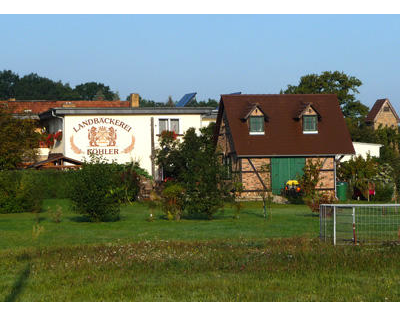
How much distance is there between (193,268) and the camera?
453 inches

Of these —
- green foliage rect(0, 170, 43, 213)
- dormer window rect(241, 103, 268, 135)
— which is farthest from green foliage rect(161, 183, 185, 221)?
dormer window rect(241, 103, 268, 135)

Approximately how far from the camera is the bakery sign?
4538cm

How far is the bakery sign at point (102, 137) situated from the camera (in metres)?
45.4

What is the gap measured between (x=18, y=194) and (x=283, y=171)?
694 inches

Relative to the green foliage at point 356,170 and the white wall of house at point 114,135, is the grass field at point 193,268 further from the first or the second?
the white wall of house at point 114,135

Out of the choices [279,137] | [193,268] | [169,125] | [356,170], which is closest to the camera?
[193,268]

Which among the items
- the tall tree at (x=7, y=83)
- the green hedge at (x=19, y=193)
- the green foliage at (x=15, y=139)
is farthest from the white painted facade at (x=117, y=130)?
the tall tree at (x=7, y=83)

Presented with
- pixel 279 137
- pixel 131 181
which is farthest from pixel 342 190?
pixel 131 181

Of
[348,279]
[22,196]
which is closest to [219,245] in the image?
[348,279]

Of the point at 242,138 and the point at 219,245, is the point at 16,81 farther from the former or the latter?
the point at 219,245

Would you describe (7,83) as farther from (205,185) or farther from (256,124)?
(205,185)

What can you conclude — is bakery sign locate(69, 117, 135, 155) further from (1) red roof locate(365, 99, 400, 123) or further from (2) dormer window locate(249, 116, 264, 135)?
(1) red roof locate(365, 99, 400, 123)
